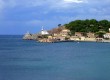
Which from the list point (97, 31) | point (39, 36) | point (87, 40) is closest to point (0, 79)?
point (87, 40)

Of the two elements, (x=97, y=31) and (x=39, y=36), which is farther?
(x=39, y=36)

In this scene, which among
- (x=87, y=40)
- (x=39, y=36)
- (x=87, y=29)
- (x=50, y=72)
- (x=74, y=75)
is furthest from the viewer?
(x=39, y=36)

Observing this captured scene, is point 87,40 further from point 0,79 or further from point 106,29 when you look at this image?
point 0,79

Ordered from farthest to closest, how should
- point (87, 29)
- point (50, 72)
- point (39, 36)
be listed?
point (39, 36), point (87, 29), point (50, 72)

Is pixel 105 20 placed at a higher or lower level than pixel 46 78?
higher

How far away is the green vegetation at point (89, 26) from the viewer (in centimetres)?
10432

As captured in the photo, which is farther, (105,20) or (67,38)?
(105,20)

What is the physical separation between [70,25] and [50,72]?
80.3 meters

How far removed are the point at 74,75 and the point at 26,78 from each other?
136 inches

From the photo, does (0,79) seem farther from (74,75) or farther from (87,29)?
(87,29)

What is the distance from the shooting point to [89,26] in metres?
107

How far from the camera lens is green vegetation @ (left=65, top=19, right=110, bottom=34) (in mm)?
104319

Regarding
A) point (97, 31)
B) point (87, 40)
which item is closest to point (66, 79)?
point (87, 40)

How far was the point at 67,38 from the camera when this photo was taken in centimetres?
9888
